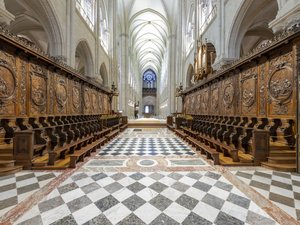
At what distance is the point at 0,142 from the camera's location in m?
3.54

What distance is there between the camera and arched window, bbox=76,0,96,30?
947cm

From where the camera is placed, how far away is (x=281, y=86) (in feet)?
13.2

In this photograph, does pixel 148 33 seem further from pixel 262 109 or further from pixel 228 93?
pixel 262 109

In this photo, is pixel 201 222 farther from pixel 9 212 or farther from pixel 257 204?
pixel 9 212

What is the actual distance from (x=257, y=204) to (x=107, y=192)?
2.10 meters

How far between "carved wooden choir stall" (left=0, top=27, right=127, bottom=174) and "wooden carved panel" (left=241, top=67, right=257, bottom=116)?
5260 mm

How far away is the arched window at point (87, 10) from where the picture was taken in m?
9.47

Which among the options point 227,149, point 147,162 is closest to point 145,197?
point 147,162

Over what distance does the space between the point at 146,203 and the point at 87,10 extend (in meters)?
12.5

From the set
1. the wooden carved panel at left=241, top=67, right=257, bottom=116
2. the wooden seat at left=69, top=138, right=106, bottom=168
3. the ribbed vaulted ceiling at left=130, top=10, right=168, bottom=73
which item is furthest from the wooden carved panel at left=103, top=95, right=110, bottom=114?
the ribbed vaulted ceiling at left=130, top=10, right=168, bottom=73

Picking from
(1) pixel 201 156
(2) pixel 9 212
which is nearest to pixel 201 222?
(2) pixel 9 212

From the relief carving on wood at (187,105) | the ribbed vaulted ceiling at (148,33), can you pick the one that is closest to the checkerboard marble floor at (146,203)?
the relief carving on wood at (187,105)

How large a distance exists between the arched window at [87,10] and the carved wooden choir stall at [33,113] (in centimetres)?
558

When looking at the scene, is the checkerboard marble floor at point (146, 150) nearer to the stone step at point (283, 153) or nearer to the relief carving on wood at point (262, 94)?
the stone step at point (283, 153)
